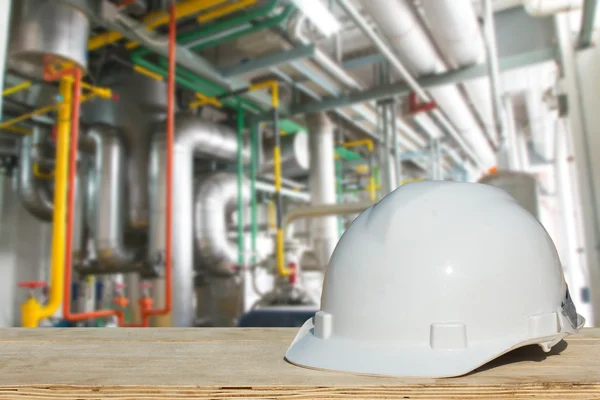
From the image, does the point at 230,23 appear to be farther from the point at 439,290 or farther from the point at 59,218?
the point at 439,290

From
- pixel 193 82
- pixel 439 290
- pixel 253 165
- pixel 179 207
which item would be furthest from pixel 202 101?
pixel 439 290

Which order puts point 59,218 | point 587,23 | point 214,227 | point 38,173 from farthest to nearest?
point 214,227
point 38,173
point 59,218
point 587,23

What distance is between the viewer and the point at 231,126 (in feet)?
12.3

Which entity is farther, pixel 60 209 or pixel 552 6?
pixel 60 209

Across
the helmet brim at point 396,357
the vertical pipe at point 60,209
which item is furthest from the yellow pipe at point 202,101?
the helmet brim at point 396,357

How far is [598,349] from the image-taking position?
0.52m

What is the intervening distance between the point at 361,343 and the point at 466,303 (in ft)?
0.37

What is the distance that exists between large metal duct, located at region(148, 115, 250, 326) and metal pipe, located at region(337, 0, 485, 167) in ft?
4.46

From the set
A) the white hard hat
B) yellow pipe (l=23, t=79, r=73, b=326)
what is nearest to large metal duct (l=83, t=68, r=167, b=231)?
yellow pipe (l=23, t=79, r=73, b=326)

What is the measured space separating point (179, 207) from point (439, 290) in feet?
8.44

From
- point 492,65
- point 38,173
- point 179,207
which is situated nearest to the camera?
point 492,65

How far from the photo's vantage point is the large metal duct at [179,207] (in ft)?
9.24

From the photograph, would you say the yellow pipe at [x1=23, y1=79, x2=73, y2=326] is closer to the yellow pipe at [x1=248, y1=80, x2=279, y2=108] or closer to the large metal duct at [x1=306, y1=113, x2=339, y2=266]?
the yellow pipe at [x1=248, y1=80, x2=279, y2=108]

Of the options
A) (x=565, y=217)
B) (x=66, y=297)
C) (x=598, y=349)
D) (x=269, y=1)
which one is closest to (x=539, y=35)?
(x=269, y=1)
